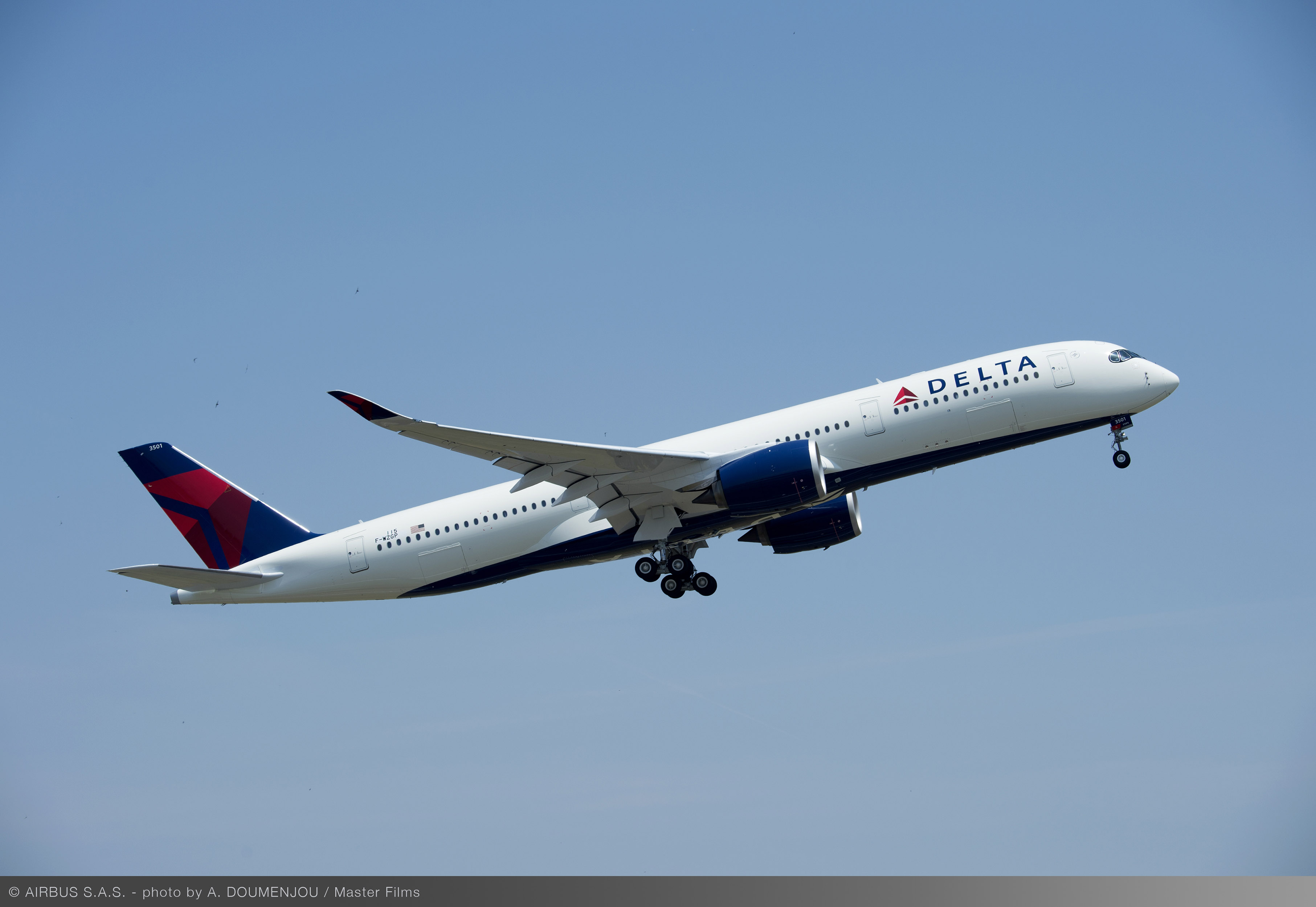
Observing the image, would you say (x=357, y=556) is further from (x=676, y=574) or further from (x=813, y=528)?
(x=813, y=528)

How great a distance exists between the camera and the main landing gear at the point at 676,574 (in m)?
41.6

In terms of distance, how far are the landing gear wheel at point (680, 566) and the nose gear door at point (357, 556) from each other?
9.67 meters

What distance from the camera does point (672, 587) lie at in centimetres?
4206

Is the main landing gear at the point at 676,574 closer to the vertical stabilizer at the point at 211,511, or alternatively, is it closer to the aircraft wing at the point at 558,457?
the aircraft wing at the point at 558,457

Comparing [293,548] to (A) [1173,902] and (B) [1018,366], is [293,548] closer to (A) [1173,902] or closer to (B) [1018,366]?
(B) [1018,366]

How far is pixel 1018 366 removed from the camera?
125ft

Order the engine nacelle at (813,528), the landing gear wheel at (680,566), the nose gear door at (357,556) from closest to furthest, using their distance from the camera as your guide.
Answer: the landing gear wheel at (680,566), the nose gear door at (357,556), the engine nacelle at (813,528)

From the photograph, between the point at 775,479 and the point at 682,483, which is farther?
the point at 682,483

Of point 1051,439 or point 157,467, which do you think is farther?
point 157,467

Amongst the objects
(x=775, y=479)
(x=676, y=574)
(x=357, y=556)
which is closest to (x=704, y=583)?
(x=676, y=574)

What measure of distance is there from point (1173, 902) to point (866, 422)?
1525cm

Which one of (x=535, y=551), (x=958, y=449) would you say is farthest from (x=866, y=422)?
(x=535, y=551)

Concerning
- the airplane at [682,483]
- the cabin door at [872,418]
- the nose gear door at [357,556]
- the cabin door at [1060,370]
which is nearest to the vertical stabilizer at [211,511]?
the airplane at [682,483]

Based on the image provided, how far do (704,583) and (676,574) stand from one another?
3.36 feet
